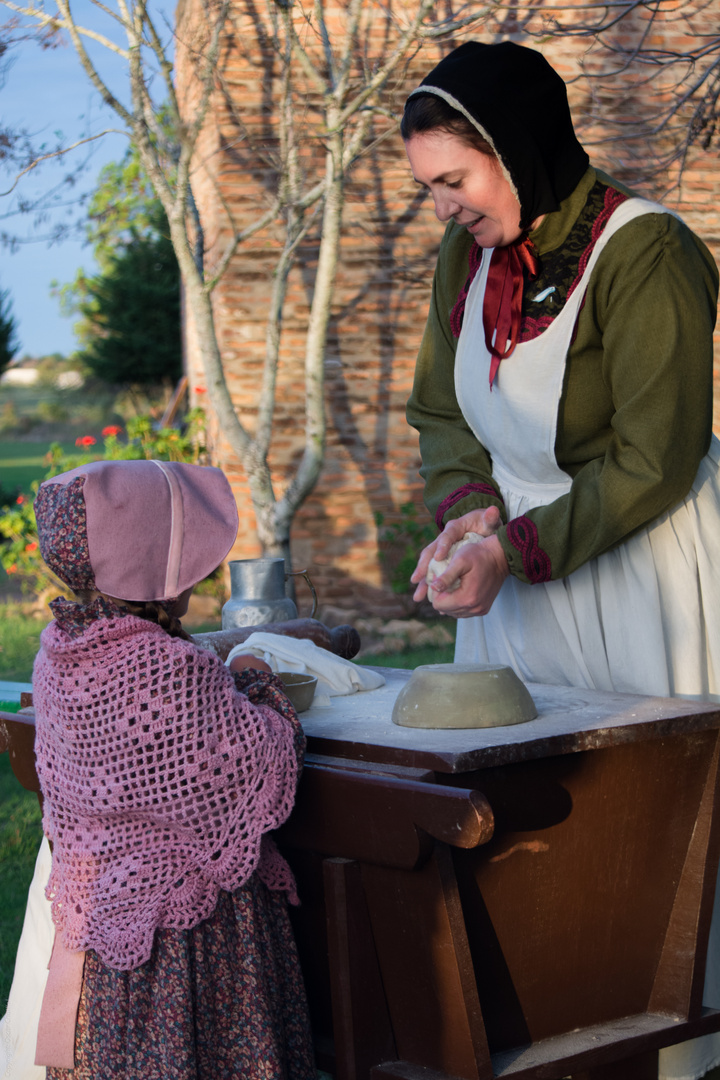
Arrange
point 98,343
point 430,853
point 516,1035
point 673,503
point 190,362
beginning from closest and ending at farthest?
point 430,853, point 516,1035, point 673,503, point 190,362, point 98,343

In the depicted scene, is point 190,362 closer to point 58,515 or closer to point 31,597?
point 31,597

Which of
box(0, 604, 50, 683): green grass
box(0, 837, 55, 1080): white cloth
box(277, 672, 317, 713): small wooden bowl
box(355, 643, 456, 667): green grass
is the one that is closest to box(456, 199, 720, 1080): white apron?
box(277, 672, 317, 713): small wooden bowl

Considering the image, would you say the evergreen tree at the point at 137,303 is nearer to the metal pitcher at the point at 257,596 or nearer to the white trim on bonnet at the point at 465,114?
the metal pitcher at the point at 257,596

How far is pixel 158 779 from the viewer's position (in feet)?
6.00

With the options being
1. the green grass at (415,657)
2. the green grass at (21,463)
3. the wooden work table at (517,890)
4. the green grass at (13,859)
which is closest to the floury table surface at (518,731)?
the wooden work table at (517,890)

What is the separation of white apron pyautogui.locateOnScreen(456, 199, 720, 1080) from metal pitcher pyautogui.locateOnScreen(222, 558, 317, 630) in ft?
3.28

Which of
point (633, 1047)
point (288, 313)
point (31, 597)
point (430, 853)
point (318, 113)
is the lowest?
point (31, 597)

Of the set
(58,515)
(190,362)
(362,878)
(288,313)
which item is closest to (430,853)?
(362,878)

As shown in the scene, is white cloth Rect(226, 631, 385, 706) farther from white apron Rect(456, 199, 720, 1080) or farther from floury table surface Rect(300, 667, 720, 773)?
white apron Rect(456, 199, 720, 1080)

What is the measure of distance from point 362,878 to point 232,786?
0.87 feet

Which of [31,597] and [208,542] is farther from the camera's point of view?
[31,597]

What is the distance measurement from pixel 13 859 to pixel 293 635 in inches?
105

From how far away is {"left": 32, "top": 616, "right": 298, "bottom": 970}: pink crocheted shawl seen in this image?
1.83 meters

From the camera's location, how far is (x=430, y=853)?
1.58 metres
